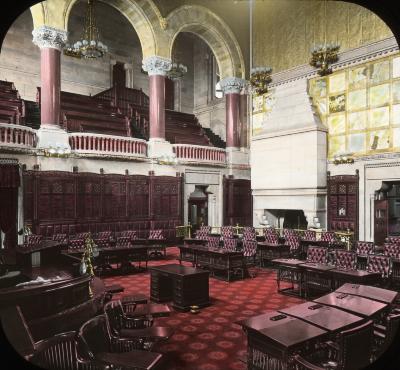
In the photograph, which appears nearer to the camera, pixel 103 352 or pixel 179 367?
pixel 103 352

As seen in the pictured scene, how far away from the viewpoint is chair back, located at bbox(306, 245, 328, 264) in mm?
7512

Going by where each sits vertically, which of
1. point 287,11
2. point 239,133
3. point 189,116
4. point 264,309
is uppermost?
point 287,11

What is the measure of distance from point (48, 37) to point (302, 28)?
9822mm

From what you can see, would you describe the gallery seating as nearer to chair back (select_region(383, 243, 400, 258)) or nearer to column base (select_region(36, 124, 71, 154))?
chair back (select_region(383, 243, 400, 258))

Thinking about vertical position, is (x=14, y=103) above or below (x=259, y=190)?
above

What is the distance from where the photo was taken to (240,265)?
28.8 ft

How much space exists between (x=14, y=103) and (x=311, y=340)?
504 inches

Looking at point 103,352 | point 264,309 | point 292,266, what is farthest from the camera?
point 292,266

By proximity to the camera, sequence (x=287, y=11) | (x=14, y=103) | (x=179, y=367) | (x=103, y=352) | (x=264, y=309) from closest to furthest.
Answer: (x=103, y=352) < (x=179, y=367) < (x=264, y=309) < (x=14, y=103) < (x=287, y=11)

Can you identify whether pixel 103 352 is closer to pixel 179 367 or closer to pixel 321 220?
pixel 179 367

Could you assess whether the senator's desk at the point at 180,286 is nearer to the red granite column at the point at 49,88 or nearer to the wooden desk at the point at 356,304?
the wooden desk at the point at 356,304

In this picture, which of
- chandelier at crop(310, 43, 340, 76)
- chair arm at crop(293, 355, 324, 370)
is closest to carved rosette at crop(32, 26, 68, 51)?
chandelier at crop(310, 43, 340, 76)

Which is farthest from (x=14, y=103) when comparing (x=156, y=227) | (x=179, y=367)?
(x=179, y=367)

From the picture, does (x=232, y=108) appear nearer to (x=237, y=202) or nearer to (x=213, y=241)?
(x=237, y=202)
